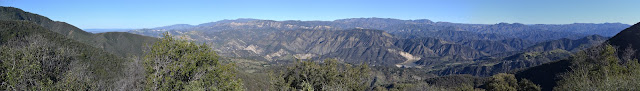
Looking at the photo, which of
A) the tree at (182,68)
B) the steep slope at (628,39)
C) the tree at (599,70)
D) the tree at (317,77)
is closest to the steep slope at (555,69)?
the steep slope at (628,39)

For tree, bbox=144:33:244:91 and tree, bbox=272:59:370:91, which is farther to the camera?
tree, bbox=272:59:370:91

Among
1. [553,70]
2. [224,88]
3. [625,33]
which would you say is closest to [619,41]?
[625,33]

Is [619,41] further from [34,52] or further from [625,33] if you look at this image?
[34,52]

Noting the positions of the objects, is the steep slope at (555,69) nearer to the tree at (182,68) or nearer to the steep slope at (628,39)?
the steep slope at (628,39)

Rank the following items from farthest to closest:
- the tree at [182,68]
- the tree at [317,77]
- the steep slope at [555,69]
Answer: the steep slope at [555,69], the tree at [317,77], the tree at [182,68]

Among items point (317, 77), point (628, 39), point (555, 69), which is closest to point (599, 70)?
point (317, 77)

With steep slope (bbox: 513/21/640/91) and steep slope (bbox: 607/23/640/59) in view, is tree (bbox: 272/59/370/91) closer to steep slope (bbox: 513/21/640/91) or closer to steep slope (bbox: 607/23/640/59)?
steep slope (bbox: 513/21/640/91)

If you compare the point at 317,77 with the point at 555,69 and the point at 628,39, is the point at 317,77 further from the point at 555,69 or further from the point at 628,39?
the point at 628,39

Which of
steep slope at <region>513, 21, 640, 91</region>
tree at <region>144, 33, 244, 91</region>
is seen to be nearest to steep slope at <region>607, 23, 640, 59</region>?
steep slope at <region>513, 21, 640, 91</region>
